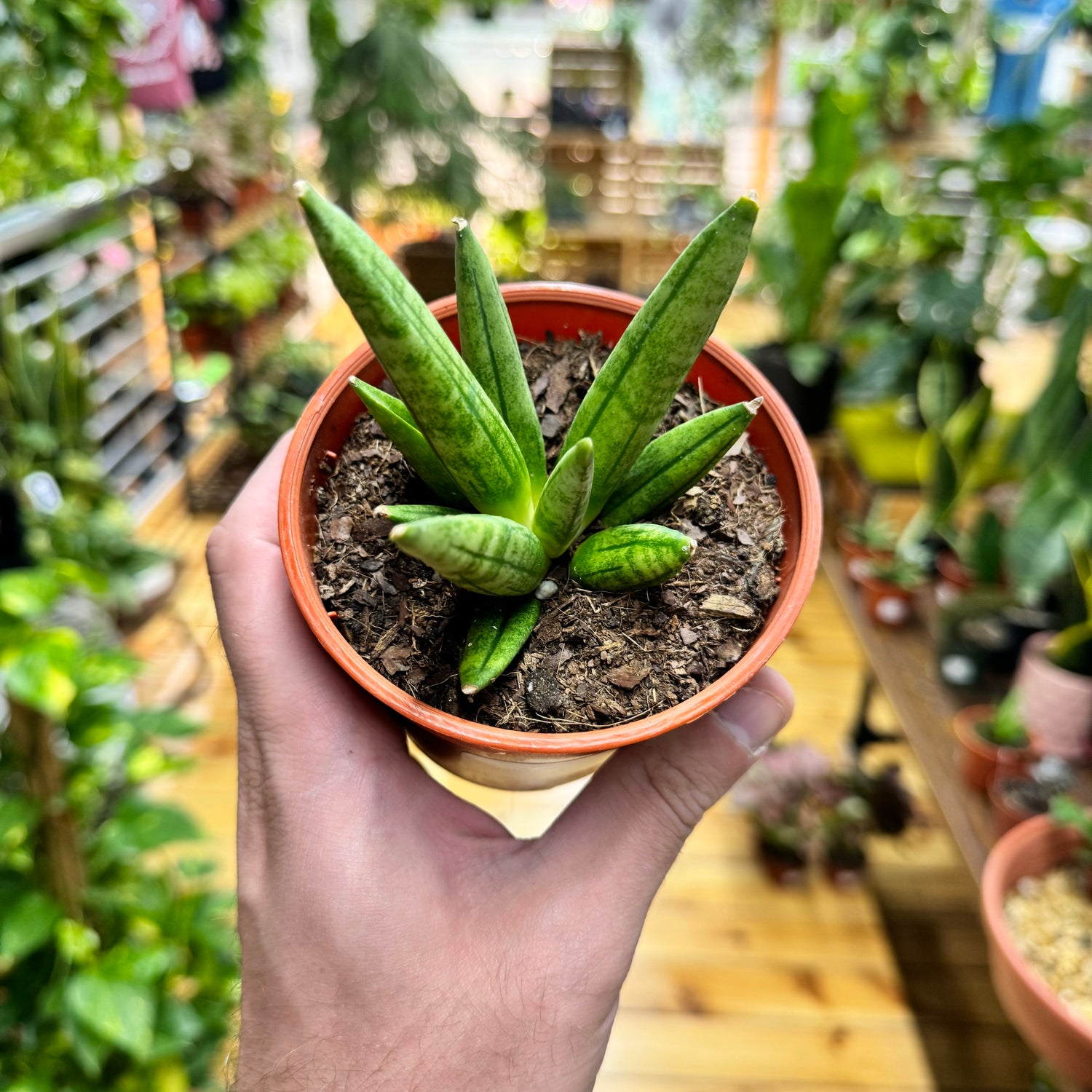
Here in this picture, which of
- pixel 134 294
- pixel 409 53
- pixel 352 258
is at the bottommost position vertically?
pixel 134 294

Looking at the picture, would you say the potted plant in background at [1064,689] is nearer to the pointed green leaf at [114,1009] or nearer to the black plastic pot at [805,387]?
the black plastic pot at [805,387]

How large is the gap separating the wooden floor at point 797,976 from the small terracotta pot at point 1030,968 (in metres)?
0.30

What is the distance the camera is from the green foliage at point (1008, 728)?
58.7 inches

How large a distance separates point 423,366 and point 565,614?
Result: 0.69 feet

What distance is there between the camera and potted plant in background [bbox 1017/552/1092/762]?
1491 mm

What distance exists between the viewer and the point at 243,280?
3.06m

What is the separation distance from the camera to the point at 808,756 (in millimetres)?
1889

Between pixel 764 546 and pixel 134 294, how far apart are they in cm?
272

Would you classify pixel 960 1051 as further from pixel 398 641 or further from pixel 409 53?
pixel 409 53

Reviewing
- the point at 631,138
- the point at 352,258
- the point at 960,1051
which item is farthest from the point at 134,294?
the point at 960,1051

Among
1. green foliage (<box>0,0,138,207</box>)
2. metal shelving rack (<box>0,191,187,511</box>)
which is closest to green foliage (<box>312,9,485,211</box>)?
green foliage (<box>0,0,138,207</box>)

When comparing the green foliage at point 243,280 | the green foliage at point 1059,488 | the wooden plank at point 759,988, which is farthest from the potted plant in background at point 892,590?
the green foliage at point 243,280

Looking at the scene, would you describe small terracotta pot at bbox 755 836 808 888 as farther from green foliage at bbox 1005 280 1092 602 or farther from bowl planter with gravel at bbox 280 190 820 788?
bowl planter with gravel at bbox 280 190 820 788

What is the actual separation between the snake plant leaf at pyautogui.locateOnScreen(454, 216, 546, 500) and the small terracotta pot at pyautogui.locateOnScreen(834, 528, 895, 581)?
1609 mm
